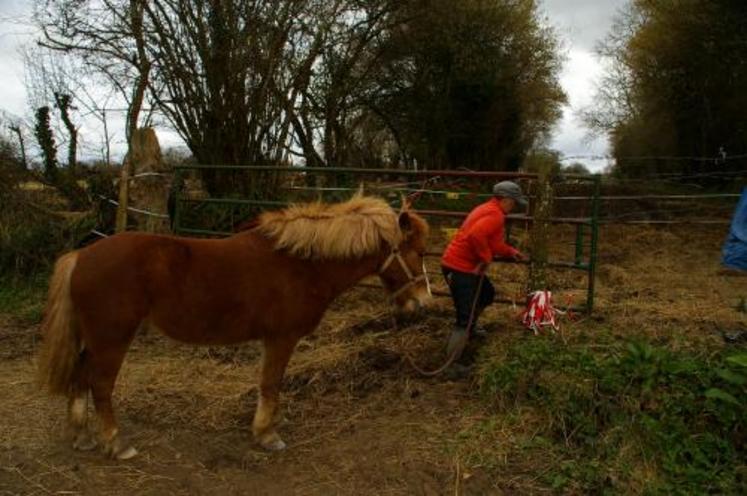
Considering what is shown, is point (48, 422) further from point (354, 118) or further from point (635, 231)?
point (354, 118)

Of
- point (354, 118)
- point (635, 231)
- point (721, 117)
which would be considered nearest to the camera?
point (635, 231)

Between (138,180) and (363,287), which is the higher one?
(138,180)

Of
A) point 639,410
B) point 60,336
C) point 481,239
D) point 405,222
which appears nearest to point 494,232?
point 481,239

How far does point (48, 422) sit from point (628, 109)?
3244 centimetres

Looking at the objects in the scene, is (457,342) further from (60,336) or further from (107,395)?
(60,336)

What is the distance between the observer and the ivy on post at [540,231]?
549 centimetres

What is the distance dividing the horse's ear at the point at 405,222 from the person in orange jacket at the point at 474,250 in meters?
0.61

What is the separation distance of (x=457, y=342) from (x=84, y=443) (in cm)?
260

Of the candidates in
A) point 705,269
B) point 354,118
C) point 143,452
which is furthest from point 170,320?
point 354,118

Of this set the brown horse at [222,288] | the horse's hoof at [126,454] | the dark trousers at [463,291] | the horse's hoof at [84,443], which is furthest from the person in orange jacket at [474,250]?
the horse's hoof at [84,443]

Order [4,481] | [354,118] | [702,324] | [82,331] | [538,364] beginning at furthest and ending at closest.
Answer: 1. [354,118]
2. [702,324]
3. [538,364]
4. [82,331]
5. [4,481]

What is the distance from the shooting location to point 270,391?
4.06 metres

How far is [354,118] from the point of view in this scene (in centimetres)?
1859

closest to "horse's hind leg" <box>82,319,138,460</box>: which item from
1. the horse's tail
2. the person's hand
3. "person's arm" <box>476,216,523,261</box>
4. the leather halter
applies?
the horse's tail
